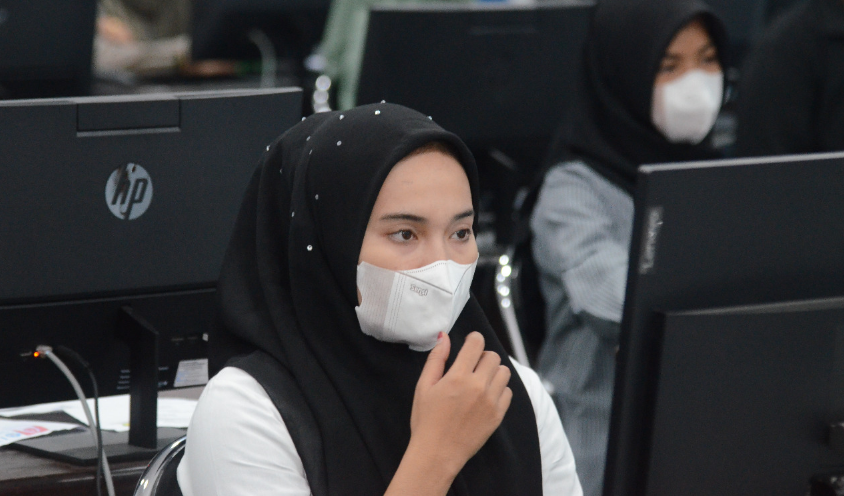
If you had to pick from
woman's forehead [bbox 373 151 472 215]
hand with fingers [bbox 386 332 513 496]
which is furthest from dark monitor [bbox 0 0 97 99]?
hand with fingers [bbox 386 332 513 496]

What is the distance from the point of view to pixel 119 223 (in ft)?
4.90

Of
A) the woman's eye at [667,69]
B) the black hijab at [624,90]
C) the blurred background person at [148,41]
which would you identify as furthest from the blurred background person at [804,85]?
the blurred background person at [148,41]

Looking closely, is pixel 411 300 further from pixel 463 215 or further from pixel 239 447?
pixel 239 447

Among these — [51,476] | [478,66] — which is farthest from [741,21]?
[51,476]

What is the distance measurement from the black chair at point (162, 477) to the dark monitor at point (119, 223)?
20cm

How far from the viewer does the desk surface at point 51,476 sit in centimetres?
149

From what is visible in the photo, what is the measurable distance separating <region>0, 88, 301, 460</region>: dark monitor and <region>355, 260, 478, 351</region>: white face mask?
37 cm

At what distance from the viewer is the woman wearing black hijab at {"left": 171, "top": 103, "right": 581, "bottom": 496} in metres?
1.25

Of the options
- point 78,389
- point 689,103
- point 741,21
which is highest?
point 741,21

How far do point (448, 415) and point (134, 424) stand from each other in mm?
573

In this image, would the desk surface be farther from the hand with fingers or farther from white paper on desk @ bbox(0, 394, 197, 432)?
the hand with fingers

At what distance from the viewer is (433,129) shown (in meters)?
1.29

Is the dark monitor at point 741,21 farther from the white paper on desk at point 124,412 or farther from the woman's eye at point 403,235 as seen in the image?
the woman's eye at point 403,235

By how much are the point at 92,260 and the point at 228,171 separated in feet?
0.73
